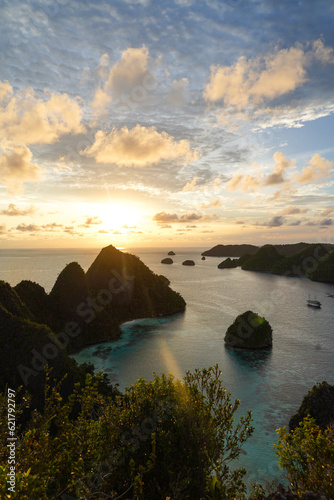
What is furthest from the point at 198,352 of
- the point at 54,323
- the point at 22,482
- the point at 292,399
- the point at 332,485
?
the point at 22,482

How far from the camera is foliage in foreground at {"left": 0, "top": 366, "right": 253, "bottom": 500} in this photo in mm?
13383

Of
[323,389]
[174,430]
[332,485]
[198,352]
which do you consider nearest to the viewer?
[332,485]

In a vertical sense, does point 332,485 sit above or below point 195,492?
above

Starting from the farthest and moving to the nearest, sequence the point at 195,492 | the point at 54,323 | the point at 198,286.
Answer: the point at 198,286, the point at 54,323, the point at 195,492

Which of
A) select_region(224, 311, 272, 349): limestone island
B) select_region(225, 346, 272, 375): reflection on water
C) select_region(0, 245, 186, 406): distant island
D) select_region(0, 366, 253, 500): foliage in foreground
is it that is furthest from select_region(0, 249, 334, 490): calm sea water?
select_region(0, 366, 253, 500): foliage in foreground

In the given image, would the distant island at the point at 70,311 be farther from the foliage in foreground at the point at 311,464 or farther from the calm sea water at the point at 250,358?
the foliage in foreground at the point at 311,464

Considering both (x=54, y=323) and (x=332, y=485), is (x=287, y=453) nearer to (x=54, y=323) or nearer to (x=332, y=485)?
(x=332, y=485)

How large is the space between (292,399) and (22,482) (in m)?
48.0

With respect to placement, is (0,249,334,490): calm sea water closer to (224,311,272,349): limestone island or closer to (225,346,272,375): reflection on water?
(225,346,272,375): reflection on water

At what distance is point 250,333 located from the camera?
71.6m

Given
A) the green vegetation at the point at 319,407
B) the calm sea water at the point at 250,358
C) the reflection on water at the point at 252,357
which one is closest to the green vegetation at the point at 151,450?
the calm sea water at the point at 250,358

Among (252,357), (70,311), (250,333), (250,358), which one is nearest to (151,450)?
(250,358)

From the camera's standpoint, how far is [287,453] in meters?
16.7

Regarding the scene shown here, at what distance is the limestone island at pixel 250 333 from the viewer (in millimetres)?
70750
